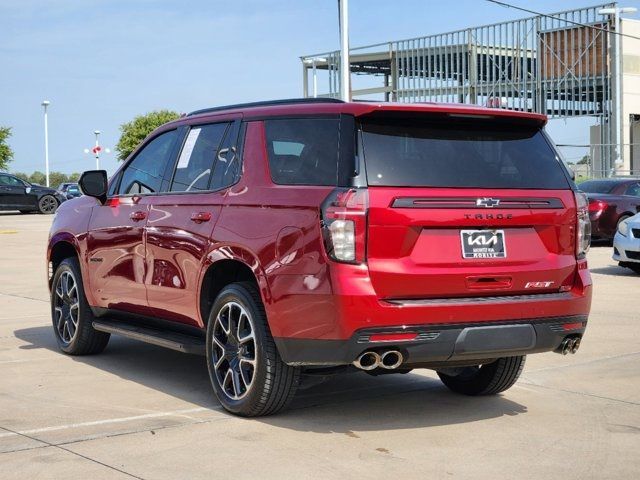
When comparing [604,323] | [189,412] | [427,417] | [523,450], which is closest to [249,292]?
[189,412]

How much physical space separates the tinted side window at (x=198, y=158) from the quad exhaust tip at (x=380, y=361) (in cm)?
180

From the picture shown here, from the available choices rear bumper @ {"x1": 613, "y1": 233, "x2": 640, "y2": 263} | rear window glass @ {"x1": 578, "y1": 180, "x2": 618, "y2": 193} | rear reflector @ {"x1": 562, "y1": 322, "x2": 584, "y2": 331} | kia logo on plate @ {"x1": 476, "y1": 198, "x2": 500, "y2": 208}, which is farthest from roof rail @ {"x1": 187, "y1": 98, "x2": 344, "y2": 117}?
rear window glass @ {"x1": 578, "y1": 180, "x2": 618, "y2": 193}

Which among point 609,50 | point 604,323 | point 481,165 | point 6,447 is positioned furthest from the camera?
point 609,50

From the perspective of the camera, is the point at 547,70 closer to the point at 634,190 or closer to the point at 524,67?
the point at 524,67

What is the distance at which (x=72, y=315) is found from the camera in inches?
331

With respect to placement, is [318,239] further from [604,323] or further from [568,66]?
[568,66]

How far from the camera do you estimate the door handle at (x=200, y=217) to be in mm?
6557

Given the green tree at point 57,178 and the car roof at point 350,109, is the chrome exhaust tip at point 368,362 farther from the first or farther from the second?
the green tree at point 57,178

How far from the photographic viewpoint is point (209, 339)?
6.50 m

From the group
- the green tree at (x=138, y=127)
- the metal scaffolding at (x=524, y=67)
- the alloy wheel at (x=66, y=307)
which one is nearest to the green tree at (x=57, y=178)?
the green tree at (x=138, y=127)

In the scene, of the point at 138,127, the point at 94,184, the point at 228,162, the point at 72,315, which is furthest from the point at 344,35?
the point at 138,127

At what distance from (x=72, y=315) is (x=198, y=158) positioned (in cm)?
212

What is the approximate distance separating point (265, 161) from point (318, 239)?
92 centimetres

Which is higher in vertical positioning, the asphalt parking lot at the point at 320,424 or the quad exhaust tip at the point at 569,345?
the quad exhaust tip at the point at 569,345
